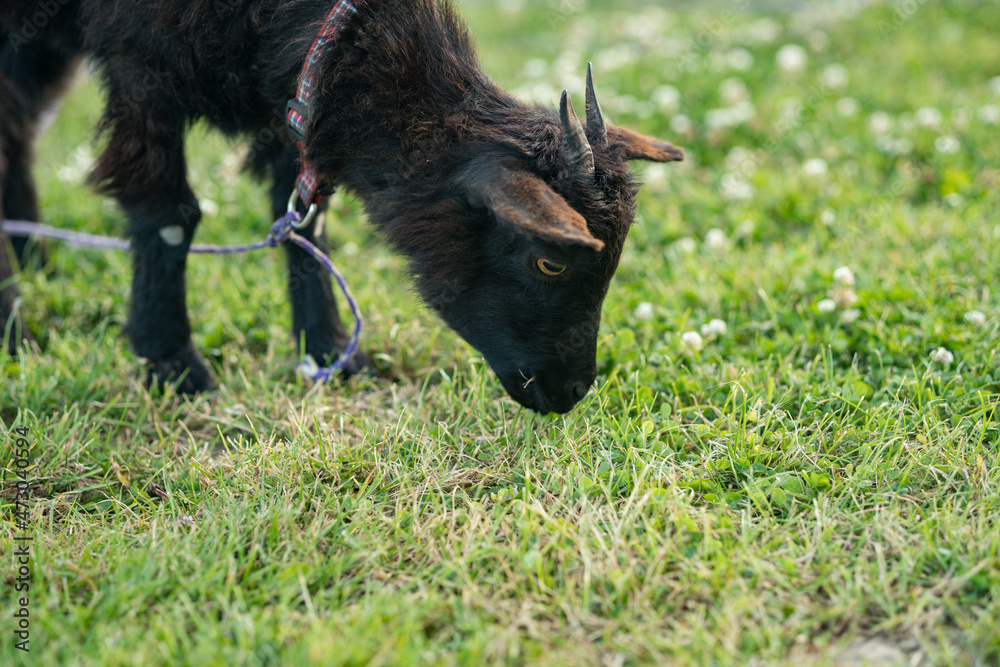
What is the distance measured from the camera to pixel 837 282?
3691 mm

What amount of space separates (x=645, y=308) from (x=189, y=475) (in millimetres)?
2126

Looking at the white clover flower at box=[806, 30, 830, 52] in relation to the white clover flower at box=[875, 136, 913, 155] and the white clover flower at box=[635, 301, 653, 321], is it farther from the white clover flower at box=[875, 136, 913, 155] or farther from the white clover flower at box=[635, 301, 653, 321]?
the white clover flower at box=[635, 301, 653, 321]

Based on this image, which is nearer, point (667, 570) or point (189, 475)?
point (667, 570)

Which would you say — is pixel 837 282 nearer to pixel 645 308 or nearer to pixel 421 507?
pixel 645 308

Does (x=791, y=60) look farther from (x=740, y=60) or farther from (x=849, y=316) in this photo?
(x=849, y=316)

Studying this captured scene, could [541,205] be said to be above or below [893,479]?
above

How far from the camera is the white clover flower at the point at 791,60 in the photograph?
6.64 meters

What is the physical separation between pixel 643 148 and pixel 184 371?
90.5 inches

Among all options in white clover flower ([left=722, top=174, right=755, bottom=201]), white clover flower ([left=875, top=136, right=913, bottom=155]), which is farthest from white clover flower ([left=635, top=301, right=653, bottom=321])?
white clover flower ([left=875, top=136, right=913, bottom=155])

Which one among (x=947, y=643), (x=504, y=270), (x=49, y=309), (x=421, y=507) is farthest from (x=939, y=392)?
(x=49, y=309)

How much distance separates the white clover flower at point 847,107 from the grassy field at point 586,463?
91 cm

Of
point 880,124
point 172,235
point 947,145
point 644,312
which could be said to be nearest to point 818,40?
point 880,124

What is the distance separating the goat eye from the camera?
8.68ft

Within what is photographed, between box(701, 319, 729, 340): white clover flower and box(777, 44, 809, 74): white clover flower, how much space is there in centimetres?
415
